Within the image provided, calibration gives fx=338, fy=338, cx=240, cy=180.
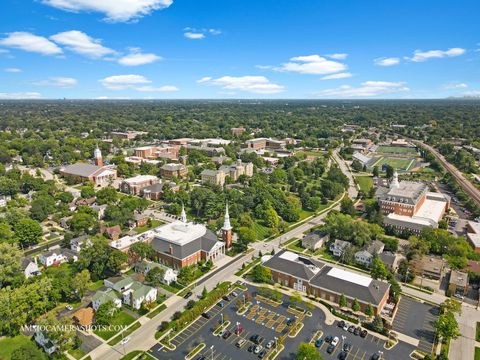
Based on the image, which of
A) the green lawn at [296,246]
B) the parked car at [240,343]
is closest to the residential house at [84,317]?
the parked car at [240,343]

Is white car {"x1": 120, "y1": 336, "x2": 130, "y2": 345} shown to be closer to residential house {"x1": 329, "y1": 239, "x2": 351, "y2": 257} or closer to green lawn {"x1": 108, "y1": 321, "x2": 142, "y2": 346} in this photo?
green lawn {"x1": 108, "y1": 321, "x2": 142, "y2": 346}

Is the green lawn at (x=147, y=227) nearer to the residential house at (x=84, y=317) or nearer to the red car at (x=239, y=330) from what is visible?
the residential house at (x=84, y=317)

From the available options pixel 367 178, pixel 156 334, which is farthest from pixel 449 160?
pixel 156 334

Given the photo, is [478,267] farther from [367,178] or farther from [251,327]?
[367,178]

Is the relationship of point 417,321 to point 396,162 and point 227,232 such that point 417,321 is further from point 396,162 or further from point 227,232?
point 396,162

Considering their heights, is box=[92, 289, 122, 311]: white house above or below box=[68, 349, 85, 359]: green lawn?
above

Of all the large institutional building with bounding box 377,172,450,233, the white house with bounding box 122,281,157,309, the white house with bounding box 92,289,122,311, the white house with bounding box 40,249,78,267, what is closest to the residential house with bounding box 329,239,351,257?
the large institutional building with bounding box 377,172,450,233
